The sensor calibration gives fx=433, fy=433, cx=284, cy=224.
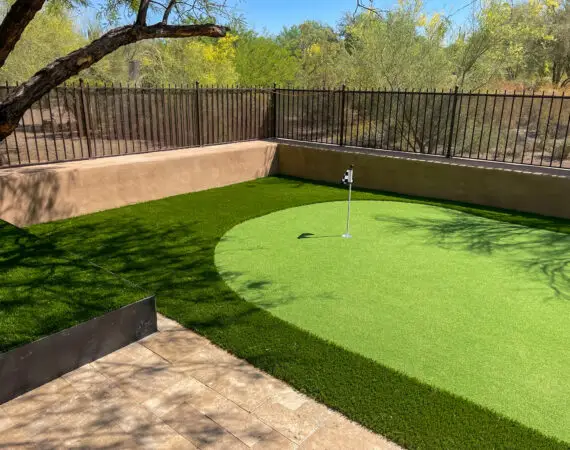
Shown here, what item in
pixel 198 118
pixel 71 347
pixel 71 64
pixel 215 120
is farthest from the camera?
pixel 215 120

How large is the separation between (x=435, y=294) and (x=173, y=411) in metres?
2.97

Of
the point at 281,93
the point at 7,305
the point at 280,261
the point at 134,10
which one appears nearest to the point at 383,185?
the point at 281,93

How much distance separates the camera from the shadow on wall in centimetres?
651

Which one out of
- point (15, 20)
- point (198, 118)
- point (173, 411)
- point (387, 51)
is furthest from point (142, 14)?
point (387, 51)

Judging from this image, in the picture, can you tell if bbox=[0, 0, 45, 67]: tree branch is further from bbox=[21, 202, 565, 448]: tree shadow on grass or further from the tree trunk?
bbox=[21, 202, 565, 448]: tree shadow on grass

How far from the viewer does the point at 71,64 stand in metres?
4.60

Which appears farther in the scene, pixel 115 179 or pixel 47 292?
pixel 115 179

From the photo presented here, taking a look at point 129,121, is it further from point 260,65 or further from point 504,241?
point 260,65

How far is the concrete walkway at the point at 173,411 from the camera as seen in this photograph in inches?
106

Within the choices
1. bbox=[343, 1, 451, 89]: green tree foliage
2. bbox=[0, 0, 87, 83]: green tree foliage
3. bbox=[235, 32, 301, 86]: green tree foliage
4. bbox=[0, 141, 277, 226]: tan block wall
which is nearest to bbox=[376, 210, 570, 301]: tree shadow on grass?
bbox=[0, 141, 277, 226]: tan block wall

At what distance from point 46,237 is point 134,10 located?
13.8 feet

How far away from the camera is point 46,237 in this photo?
6254mm

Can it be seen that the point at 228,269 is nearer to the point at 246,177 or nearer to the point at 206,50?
the point at 246,177

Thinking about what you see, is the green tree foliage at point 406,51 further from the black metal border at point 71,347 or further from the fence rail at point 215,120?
the black metal border at point 71,347
